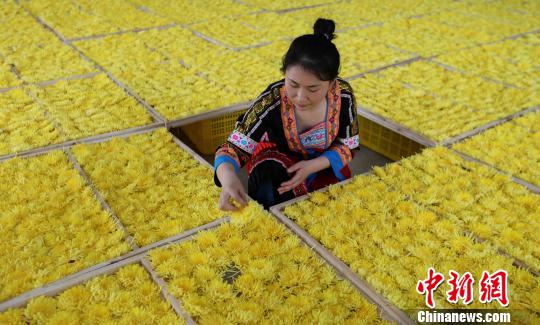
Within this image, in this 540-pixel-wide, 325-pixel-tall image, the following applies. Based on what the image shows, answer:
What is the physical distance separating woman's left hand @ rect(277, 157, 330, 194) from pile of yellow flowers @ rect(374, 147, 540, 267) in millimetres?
417

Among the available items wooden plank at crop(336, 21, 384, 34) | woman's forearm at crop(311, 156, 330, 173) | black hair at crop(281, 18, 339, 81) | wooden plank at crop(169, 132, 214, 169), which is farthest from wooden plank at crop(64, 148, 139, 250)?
wooden plank at crop(336, 21, 384, 34)

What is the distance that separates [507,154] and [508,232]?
2.30 ft

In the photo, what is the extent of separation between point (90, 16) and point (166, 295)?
4.08 meters

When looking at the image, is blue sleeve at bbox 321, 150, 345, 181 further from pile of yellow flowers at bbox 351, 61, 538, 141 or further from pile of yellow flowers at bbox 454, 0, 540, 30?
pile of yellow flowers at bbox 454, 0, 540, 30

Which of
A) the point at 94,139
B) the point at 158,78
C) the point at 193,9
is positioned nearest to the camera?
the point at 94,139

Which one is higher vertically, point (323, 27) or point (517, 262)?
point (323, 27)

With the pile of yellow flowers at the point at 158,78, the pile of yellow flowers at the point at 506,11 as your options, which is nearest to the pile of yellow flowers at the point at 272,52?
the pile of yellow flowers at the point at 158,78

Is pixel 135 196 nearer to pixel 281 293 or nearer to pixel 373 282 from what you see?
pixel 281 293

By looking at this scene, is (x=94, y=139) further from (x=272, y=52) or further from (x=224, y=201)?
(x=272, y=52)

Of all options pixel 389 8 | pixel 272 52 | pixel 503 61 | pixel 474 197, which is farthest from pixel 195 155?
Result: pixel 389 8

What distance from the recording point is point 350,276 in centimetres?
149

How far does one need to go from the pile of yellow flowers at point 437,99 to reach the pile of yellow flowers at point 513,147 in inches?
4.6

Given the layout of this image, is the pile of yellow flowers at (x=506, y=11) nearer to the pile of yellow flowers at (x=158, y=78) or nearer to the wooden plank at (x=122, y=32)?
the wooden plank at (x=122, y=32)

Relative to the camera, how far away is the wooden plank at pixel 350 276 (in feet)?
4.47
